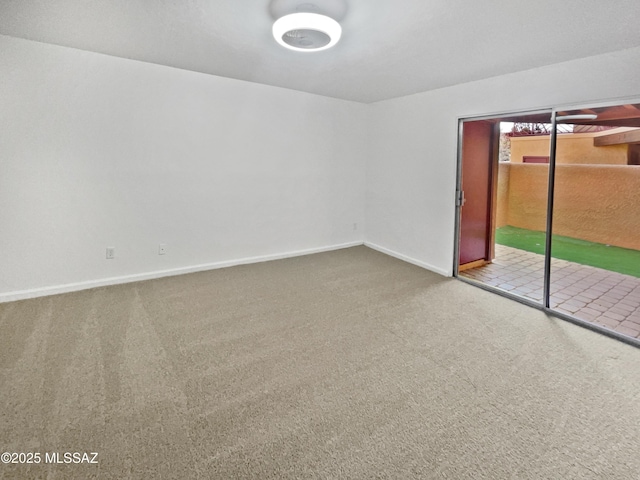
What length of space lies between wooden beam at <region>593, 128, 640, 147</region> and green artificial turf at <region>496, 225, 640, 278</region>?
1.26 metres

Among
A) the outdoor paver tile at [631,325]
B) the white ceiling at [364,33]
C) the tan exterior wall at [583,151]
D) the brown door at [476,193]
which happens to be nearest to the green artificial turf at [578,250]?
the brown door at [476,193]

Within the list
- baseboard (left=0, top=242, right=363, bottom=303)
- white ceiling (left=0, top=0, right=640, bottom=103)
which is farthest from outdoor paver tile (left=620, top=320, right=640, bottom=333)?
baseboard (left=0, top=242, right=363, bottom=303)

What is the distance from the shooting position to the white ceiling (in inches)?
87.0

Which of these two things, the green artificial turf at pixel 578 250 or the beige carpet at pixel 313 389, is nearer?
the beige carpet at pixel 313 389

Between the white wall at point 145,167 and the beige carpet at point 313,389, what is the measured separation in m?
0.64

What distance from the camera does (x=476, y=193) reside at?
4723mm

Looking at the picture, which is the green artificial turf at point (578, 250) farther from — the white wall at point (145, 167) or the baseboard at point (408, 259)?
the white wall at point (145, 167)

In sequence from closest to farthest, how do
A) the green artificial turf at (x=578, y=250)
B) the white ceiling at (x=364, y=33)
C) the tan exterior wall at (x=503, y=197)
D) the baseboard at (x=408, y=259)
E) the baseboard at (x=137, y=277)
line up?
the white ceiling at (x=364, y=33) < the baseboard at (x=137, y=277) < the green artificial turf at (x=578, y=250) < the baseboard at (x=408, y=259) < the tan exterior wall at (x=503, y=197)

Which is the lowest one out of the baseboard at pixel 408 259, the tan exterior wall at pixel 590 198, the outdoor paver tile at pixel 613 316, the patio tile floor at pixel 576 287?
the outdoor paver tile at pixel 613 316

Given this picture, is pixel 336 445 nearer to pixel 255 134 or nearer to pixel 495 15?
pixel 495 15

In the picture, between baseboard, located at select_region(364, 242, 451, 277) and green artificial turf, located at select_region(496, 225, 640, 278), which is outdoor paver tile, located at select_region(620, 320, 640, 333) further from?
baseboard, located at select_region(364, 242, 451, 277)

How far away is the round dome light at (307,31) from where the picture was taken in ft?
7.47

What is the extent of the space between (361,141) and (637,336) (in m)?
4.18

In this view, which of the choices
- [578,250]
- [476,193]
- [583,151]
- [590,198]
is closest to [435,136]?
[476,193]
